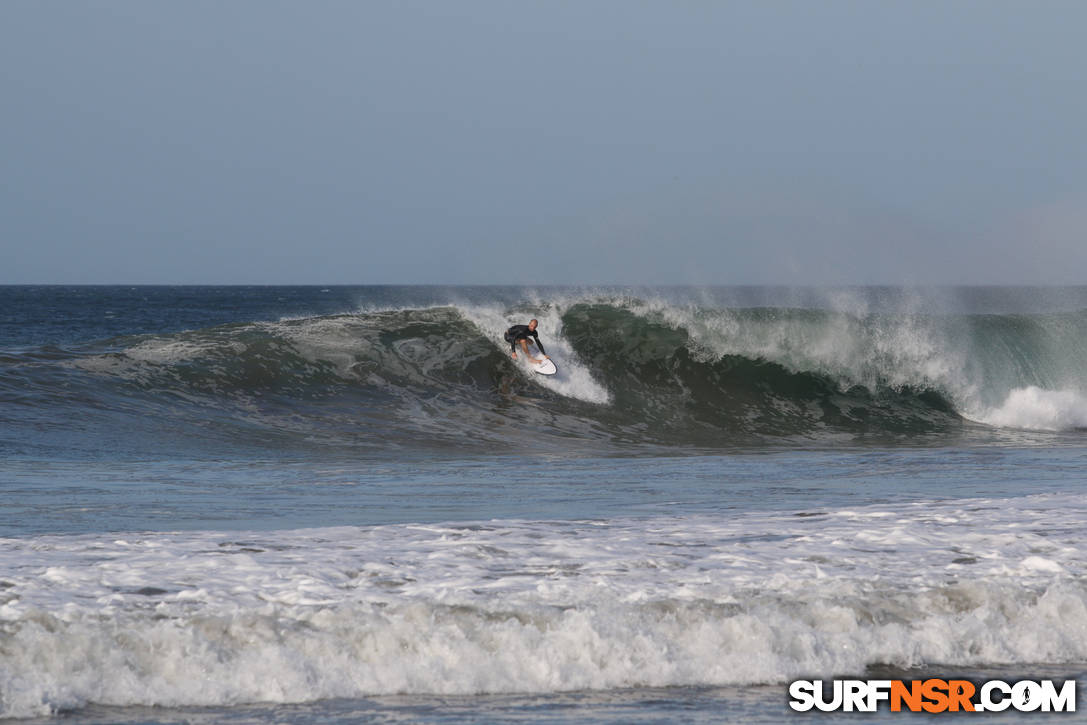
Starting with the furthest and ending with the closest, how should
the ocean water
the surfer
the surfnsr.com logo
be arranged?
the surfer → the ocean water → the surfnsr.com logo

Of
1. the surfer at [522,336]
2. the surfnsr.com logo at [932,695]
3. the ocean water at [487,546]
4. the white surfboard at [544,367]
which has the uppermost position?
the surfer at [522,336]

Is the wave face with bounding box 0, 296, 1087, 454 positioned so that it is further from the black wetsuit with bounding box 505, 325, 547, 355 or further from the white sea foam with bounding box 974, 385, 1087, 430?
the black wetsuit with bounding box 505, 325, 547, 355

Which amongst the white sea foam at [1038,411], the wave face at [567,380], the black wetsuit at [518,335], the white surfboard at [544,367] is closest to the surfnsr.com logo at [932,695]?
the wave face at [567,380]

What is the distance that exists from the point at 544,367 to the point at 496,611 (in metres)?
12.8

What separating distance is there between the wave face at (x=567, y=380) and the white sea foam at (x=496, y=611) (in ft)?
22.1

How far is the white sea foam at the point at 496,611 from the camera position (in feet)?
15.4

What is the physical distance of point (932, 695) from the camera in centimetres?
471

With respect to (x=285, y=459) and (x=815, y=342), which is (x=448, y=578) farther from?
(x=815, y=342)

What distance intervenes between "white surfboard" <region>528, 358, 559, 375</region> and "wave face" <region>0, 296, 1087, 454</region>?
0.15 m

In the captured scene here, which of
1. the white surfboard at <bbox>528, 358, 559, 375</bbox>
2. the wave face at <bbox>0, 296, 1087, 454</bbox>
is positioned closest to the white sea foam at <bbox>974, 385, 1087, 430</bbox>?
the wave face at <bbox>0, 296, 1087, 454</bbox>

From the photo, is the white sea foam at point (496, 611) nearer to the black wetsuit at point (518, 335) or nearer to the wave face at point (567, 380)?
the wave face at point (567, 380)

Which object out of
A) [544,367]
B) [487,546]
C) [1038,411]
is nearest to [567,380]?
[544,367]

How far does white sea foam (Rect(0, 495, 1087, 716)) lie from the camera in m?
4.68

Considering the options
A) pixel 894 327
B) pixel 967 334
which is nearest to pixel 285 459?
pixel 894 327
